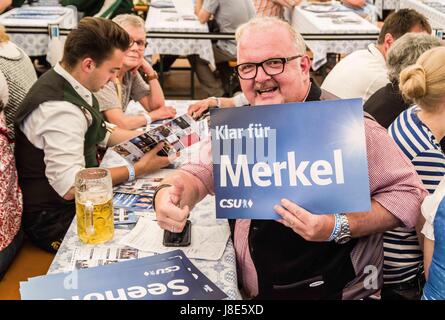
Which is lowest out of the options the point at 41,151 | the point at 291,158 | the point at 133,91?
the point at 133,91

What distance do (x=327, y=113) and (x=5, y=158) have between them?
4.67 feet

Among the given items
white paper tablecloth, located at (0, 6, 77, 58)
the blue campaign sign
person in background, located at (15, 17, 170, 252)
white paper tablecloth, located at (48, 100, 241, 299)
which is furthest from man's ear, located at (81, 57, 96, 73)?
white paper tablecloth, located at (0, 6, 77, 58)

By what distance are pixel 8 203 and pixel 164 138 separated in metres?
0.71

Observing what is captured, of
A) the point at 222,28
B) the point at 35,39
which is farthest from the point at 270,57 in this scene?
the point at 222,28

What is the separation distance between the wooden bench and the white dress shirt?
377mm

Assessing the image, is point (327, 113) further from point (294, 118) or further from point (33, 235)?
point (33, 235)

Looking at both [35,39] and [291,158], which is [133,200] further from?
[35,39]

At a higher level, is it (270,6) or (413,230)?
(413,230)

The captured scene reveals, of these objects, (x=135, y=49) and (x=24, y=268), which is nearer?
(x=24, y=268)

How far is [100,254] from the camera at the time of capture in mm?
1692

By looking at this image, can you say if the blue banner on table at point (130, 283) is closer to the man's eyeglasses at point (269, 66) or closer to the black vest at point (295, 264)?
the black vest at point (295, 264)

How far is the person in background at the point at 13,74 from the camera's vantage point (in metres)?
2.74

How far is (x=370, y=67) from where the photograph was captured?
325 centimetres

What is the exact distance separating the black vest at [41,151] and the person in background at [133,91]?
1.24 feet
